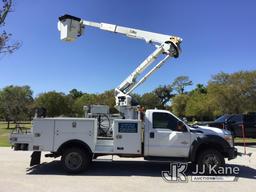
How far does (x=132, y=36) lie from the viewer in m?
15.3

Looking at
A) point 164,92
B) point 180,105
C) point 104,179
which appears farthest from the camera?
point 164,92

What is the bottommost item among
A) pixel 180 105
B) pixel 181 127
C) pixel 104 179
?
pixel 104 179

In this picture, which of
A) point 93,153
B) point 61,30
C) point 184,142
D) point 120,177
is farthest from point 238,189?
point 61,30

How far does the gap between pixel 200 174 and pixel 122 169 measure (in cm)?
274

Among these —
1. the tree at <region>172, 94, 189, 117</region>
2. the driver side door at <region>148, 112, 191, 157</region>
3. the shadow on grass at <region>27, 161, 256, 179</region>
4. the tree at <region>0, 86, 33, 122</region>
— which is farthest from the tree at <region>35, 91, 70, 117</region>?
the driver side door at <region>148, 112, 191, 157</region>

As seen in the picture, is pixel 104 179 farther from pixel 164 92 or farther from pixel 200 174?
pixel 164 92

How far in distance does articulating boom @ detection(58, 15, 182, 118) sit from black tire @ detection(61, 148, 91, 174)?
294cm

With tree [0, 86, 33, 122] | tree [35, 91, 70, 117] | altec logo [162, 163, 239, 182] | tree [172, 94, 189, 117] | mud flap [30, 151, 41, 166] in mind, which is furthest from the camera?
tree [172, 94, 189, 117]

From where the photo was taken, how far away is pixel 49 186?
9719 millimetres

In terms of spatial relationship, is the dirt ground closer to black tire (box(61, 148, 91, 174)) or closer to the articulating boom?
black tire (box(61, 148, 91, 174))

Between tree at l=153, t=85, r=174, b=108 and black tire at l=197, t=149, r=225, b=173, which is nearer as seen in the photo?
black tire at l=197, t=149, r=225, b=173

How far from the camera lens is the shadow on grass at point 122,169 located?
11.8 meters

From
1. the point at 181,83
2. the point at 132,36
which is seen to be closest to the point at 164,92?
the point at 181,83

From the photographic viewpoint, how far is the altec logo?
11039 millimetres
